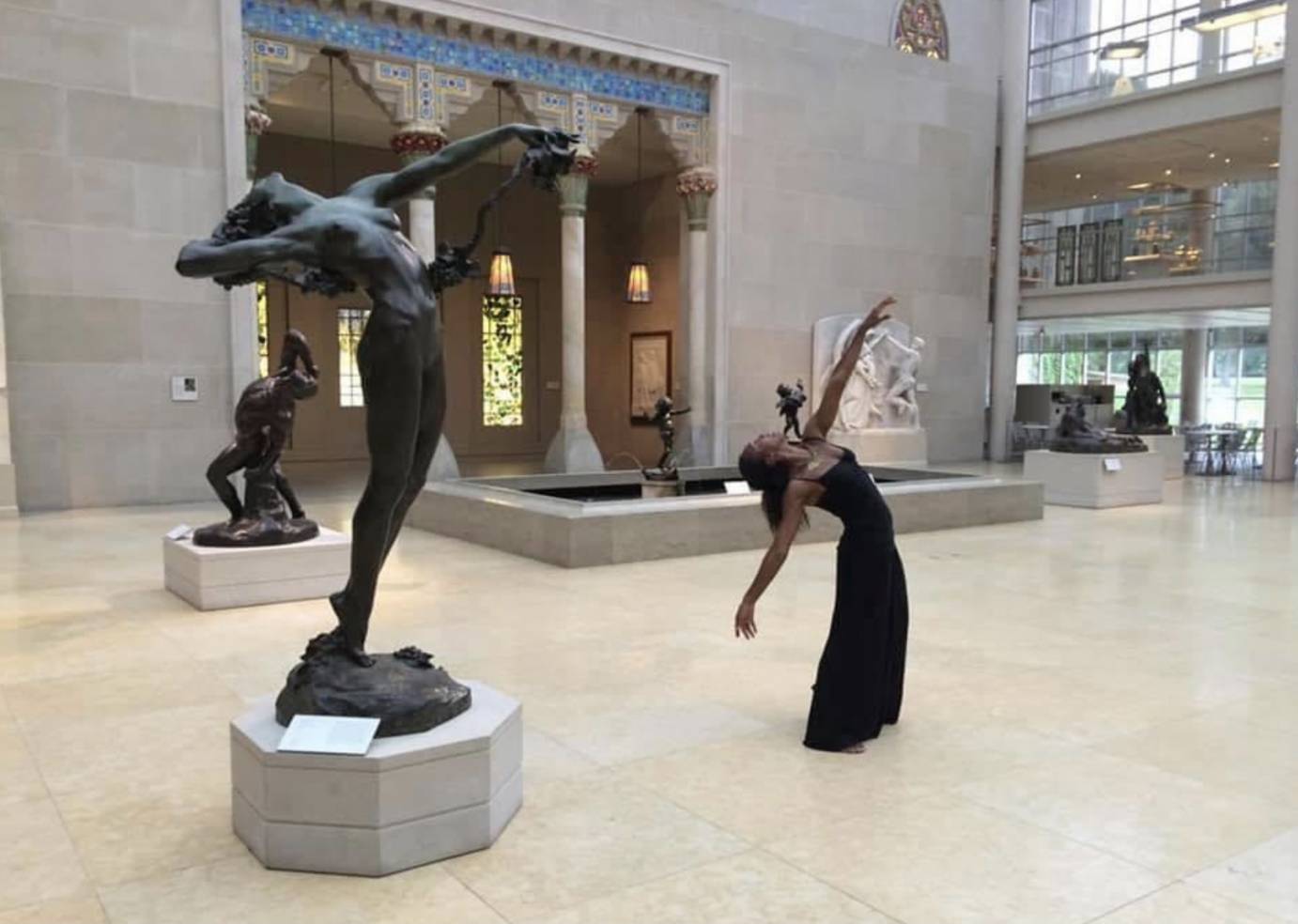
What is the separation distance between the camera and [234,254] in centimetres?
292

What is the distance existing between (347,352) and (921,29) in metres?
12.2

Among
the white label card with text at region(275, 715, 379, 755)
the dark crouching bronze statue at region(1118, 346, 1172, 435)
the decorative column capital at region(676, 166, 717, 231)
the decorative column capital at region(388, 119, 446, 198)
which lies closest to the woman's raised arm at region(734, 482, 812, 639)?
the white label card with text at region(275, 715, 379, 755)

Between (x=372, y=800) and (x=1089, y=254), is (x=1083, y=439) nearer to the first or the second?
(x=1089, y=254)

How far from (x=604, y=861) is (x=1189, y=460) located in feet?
61.9

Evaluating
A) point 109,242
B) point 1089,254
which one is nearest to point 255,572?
point 109,242

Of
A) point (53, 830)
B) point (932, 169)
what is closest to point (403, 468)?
point (53, 830)

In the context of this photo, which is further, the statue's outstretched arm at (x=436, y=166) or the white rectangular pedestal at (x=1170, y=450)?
the white rectangular pedestal at (x=1170, y=450)

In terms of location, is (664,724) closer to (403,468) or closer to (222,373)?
(403,468)

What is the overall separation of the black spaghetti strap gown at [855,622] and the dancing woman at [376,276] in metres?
1.65

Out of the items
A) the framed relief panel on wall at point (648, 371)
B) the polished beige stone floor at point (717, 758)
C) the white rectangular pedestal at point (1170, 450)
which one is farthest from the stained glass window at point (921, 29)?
the polished beige stone floor at point (717, 758)

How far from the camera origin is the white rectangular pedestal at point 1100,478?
40.5 feet

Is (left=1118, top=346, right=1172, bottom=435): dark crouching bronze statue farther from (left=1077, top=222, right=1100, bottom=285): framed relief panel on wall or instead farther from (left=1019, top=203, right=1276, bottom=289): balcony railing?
(left=1077, top=222, right=1100, bottom=285): framed relief panel on wall

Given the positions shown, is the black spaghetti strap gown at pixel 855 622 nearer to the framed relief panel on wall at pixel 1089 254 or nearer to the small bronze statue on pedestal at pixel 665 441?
the small bronze statue on pedestal at pixel 665 441

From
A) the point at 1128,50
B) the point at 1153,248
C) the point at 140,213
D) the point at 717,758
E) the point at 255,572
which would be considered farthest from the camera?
the point at 1153,248
